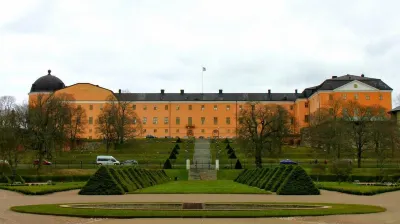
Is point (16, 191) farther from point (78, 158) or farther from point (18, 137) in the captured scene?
point (78, 158)

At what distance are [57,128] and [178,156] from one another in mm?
14050

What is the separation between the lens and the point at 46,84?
291ft

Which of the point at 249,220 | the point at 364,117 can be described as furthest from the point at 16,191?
the point at 364,117

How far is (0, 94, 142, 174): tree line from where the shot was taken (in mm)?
42781

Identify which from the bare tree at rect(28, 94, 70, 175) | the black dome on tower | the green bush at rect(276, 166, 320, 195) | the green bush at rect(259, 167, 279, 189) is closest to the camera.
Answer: the green bush at rect(276, 166, 320, 195)

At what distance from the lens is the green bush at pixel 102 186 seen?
2455cm

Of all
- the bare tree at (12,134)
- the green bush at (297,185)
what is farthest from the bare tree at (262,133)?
the green bush at (297,185)

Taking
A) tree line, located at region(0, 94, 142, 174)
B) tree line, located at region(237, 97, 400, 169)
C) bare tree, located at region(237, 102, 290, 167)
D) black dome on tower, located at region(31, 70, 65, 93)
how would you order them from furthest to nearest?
1. black dome on tower, located at region(31, 70, 65, 93)
2. bare tree, located at region(237, 102, 290, 167)
3. tree line, located at region(237, 97, 400, 169)
4. tree line, located at region(0, 94, 142, 174)

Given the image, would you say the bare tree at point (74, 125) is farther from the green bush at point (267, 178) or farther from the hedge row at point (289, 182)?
the hedge row at point (289, 182)

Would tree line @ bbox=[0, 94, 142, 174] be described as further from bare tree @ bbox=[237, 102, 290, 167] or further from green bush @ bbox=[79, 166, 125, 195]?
bare tree @ bbox=[237, 102, 290, 167]

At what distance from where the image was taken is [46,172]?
42938 millimetres

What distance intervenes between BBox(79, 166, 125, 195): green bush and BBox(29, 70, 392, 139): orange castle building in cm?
6054

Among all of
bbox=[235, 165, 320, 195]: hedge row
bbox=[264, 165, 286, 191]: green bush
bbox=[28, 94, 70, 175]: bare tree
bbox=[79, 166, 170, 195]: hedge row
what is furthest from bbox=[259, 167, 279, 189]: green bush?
bbox=[28, 94, 70, 175]: bare tree

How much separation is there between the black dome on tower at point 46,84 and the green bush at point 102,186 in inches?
2601
